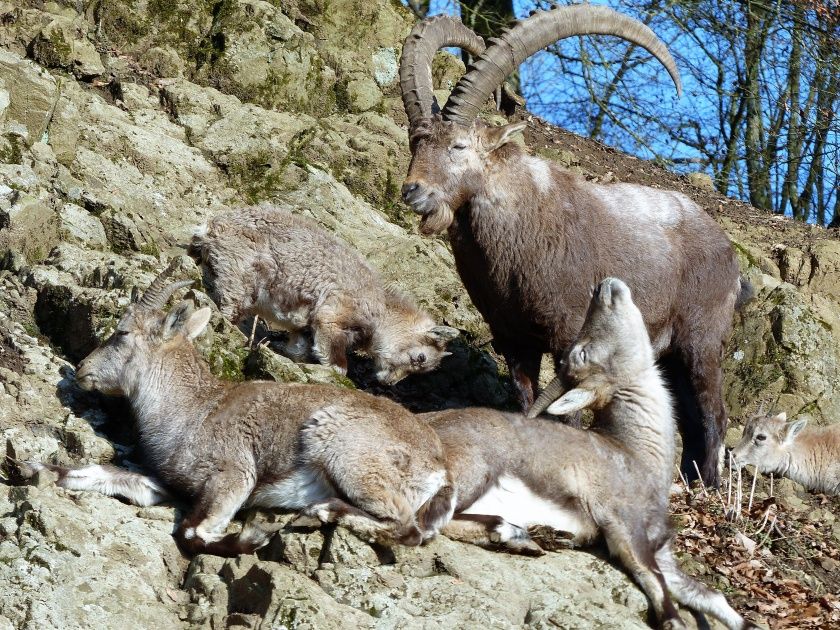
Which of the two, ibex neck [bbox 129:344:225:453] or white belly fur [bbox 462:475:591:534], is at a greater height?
white belly fur [bbox 462:475:591:534]

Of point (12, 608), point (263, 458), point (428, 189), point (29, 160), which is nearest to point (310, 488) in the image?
point (263, 458)

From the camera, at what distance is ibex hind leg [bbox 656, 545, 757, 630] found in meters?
6.85

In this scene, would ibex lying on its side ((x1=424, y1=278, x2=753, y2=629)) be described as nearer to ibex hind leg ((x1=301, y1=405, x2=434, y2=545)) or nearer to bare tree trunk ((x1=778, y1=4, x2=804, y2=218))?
ibex hind leg ((x1=301, y1=405, x2=434, y2=545))

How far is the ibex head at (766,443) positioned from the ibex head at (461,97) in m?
3.84

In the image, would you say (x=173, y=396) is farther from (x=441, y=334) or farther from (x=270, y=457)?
(x=441, y=334)

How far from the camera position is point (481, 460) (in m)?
7.02

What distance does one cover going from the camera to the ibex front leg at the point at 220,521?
6.54 metres

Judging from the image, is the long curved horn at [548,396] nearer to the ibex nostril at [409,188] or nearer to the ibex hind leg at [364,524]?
the ibex hind leg at [364,524]

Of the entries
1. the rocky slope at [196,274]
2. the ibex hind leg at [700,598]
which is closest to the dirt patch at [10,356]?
the rocky slope at [196,274]

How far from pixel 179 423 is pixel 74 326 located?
5.90 ft

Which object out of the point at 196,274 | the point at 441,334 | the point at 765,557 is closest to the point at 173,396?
the point at 196,274

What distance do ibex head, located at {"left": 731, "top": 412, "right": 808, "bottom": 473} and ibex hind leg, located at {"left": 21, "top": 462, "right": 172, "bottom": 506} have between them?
274 inches

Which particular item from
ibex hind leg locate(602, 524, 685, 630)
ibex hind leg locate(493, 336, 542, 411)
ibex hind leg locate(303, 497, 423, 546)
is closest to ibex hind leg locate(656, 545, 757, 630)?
ibex hind leg locate(602, 524, 685, 630)

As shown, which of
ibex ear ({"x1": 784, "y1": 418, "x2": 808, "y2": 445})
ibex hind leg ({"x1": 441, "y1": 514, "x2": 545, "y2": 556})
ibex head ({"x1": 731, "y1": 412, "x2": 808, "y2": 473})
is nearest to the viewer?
ibex hind leg ({"x1": 441, "y1": 514, "x2": 545, "y2": 556})
